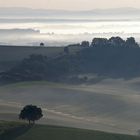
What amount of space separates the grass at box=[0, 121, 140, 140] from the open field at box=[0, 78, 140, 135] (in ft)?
Answer: 53.6

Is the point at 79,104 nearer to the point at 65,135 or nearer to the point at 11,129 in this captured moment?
the point at 11,129

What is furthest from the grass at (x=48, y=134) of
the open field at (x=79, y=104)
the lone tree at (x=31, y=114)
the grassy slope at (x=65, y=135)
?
the open field at (x=79, y=104)

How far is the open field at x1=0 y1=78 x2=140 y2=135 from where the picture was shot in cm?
10856

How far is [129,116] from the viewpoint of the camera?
121 metres

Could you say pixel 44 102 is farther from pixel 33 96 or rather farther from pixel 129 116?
pixel 129 116

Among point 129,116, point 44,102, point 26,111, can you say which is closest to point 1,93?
point 44,102

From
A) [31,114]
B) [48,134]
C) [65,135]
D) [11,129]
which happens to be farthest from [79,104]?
[65,135]

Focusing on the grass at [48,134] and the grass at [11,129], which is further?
the grass at [11,129]

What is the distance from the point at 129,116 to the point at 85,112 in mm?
10502

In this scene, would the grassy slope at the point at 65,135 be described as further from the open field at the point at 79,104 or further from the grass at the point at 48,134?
the open field at the point at 79,104

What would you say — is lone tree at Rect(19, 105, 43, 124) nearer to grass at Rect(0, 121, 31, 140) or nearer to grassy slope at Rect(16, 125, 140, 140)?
grass at Rect(0, 121, 31, 140)

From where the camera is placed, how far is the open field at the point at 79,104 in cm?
10856

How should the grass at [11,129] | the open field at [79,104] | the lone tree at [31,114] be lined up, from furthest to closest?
the open field at [79,104]
the lone tree at [31,114]
the grass at [11,129]

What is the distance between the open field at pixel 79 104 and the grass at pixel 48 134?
53.6ft
